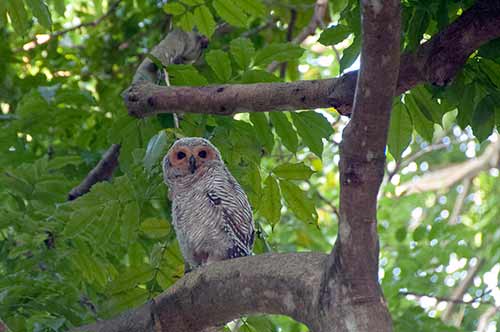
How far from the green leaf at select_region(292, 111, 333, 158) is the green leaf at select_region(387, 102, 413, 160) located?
1.10 ft

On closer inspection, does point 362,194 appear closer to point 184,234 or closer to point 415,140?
point 184,234

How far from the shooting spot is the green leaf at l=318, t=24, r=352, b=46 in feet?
10.6

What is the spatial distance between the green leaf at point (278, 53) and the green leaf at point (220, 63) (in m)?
0.15

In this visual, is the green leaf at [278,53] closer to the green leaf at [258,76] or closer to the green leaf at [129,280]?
the green leaf at [258,76]

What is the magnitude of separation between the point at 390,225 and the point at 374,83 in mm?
5154

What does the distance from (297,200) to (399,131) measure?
1.85 ft

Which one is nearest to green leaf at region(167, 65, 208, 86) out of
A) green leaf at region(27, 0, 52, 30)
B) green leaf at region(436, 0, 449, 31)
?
green leaf at region(27, 0, 52, 30)

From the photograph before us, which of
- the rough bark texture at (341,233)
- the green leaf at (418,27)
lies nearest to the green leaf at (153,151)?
the rough bark texture at (341,233)

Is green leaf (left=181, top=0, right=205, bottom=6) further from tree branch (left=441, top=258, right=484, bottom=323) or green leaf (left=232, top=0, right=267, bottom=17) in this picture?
tree branch (left=441, top=258, right=484, bottom=323)

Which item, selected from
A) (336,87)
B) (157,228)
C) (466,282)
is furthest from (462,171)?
(336,87)

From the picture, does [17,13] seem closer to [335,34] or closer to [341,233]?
[335,34]

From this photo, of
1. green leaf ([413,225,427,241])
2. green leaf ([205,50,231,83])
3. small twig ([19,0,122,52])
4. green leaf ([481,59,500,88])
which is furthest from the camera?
small twig ([19,0,122,52])

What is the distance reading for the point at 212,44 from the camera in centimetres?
652

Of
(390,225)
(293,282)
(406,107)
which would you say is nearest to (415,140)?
(390,225)
